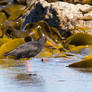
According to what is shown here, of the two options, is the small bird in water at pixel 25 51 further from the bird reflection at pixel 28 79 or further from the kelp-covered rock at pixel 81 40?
the kelp-covered rock at pixel 81 40

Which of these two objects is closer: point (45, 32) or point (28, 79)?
point (28, 79)

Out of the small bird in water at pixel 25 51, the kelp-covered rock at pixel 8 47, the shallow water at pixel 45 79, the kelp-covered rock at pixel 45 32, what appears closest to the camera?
the shallow water at pixel 45 79

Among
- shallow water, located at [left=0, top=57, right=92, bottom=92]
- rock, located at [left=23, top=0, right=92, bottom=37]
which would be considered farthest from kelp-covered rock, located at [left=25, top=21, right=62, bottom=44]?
shallow water, located at [left=0, top=57, right=92, bottom=92]

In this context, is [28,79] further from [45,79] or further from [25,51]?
[25,51]

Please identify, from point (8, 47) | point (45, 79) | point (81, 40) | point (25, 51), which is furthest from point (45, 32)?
point (45, 79)

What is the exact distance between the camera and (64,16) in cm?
1408

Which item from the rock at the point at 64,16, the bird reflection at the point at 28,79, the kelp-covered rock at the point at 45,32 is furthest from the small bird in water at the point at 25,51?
the rock at the point at 64,16

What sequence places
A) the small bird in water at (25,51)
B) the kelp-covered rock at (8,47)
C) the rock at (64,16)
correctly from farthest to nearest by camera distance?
the rock at (64,16)
the kelp-covered rock at (8,47)
the small bird in water at (25,51)

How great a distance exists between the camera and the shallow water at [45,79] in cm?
524

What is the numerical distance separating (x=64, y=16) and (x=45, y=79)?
8129 millimetres

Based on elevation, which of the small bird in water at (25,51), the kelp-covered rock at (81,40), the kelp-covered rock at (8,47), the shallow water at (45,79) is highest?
the shallow water at (45,79)

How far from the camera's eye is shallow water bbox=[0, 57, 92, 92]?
5.24 m

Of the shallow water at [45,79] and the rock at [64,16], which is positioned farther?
the rock at [64,16]

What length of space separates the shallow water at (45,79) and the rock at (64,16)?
20.0ft
